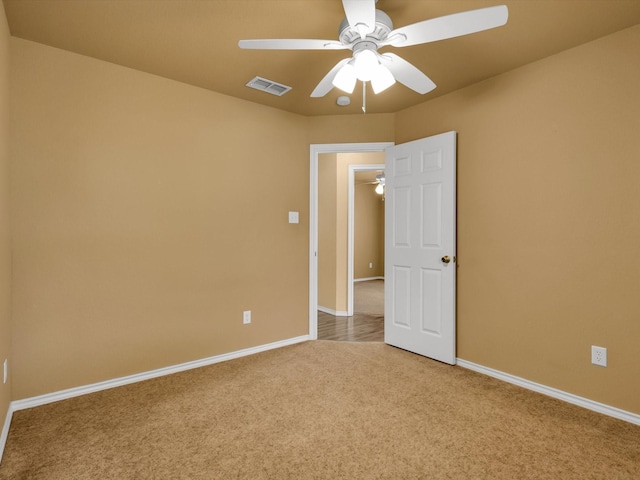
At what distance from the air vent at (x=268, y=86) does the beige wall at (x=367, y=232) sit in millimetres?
5674

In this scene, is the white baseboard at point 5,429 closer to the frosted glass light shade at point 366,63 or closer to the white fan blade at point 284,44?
the white fan blade at point 284,44

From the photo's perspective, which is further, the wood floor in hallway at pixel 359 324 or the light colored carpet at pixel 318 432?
the wood floor in hallway at pixel 359 324

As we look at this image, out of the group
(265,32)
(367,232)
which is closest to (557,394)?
(265,32)

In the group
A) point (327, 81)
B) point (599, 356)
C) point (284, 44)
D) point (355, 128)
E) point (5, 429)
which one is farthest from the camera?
point (355, 128)

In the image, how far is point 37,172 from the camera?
2420 millimetres

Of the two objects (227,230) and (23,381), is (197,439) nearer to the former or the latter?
(23,381)

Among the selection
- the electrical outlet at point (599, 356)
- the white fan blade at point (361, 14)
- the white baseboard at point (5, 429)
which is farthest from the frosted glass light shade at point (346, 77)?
the white baseboard at point (5, 429)

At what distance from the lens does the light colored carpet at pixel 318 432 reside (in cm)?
178

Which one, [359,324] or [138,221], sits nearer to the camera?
[138,221]

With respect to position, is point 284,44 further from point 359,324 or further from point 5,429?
point 359,324

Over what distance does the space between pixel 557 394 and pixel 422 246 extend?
1522 millimetres

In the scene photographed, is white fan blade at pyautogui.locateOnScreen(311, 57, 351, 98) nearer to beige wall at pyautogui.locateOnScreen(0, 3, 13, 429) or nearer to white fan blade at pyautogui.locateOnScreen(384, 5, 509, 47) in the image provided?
white fan blade at pyautogui.locateOnScreen(384, 5, 509, 47)

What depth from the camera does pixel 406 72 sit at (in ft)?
6.79

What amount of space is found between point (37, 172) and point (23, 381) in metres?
1.38
